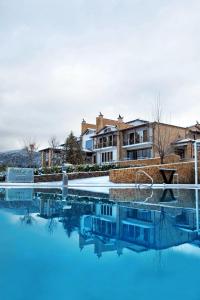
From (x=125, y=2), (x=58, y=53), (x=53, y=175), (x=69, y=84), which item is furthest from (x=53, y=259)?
(x=53, y=175)

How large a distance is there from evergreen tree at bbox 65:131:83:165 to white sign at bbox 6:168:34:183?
666 inches

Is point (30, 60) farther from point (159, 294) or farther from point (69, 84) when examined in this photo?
point (159, 294)

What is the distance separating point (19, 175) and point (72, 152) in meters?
18.0

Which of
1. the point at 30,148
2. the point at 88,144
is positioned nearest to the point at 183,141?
the point at 88,144

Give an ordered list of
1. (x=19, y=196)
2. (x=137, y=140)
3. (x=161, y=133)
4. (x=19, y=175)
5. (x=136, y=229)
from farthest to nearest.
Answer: (x=137, y=140) → (x=161, y=133) → (x=19, y=175) → (x=19, y=196) → (x=136, y=229)

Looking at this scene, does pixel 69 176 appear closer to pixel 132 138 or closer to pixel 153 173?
pixel 153 173

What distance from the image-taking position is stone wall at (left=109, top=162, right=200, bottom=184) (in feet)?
68.0

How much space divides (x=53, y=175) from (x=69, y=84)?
906cm

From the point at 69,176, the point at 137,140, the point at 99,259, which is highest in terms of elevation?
the point at 137,140

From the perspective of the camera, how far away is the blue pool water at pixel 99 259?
2.56m

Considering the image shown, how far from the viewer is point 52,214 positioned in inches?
284

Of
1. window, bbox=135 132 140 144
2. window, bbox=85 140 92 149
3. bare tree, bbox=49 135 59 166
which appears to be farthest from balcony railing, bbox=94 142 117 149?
bare tree, bbox=49 135 59 166

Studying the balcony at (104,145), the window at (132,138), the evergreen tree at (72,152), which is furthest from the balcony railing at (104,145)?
the evergreen tree at (72,152)

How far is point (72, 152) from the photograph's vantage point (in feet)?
131
